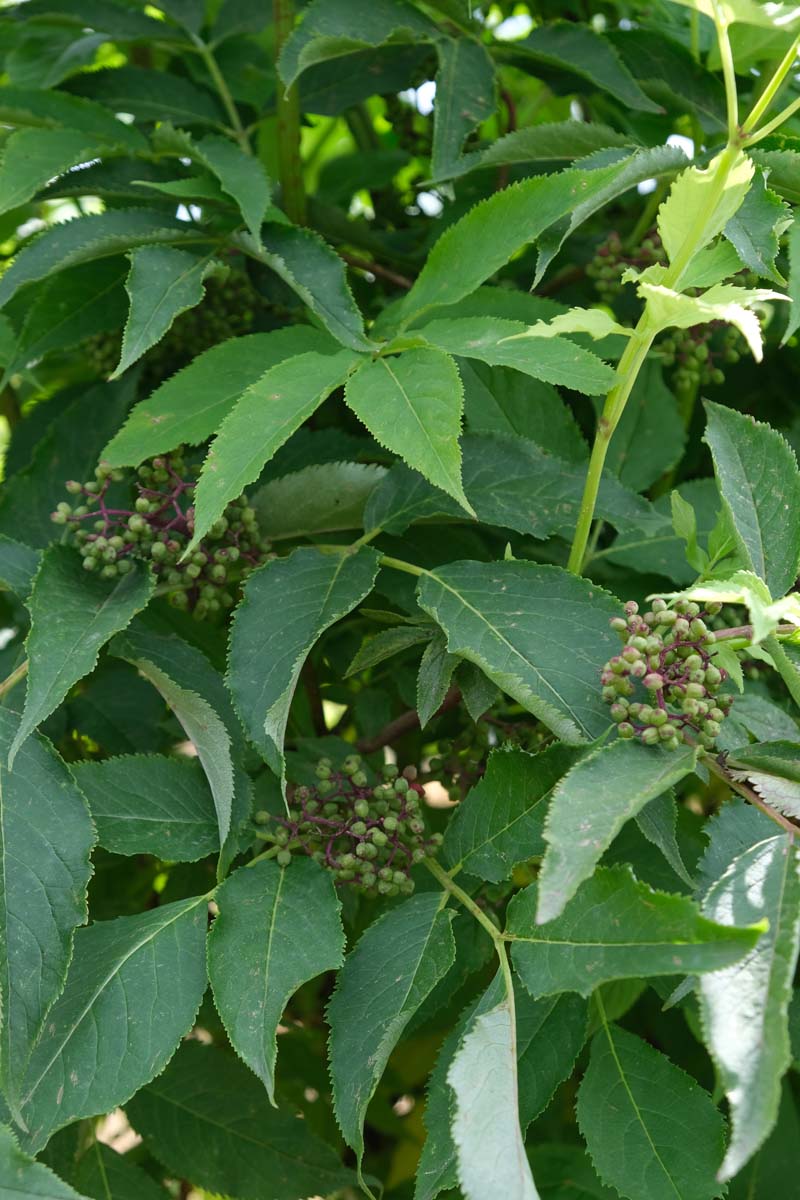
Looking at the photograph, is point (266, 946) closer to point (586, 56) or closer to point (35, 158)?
point (35, 158)

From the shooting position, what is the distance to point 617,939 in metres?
0.72

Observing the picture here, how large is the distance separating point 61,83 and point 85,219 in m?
0.32

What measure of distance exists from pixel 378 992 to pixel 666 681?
295mm

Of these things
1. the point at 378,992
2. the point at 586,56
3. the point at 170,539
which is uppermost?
the point at 586,56

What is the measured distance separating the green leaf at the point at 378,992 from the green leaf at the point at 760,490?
14.0 inches

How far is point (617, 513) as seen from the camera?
3.44 feet

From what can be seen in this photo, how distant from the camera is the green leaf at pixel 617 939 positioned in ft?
2.16

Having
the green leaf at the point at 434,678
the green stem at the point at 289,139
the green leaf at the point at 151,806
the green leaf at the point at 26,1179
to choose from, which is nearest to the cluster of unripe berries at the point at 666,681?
the green leaf at the point at 434,678

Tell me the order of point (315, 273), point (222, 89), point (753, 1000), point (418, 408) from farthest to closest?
point (222, 89)
point (315, 273)
point (418, 408)
point (753, 1000)

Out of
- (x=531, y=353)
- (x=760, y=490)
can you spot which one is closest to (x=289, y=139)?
(x=531, y=353)

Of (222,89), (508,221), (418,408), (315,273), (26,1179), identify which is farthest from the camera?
(222,89)

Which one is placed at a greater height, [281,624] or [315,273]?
[315,273]

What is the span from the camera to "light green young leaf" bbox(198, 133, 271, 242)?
104 cm

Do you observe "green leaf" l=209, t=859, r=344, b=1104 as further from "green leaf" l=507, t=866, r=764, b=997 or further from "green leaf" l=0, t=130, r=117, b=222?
"green leaf" l=0, t=130, r=117, b=222
